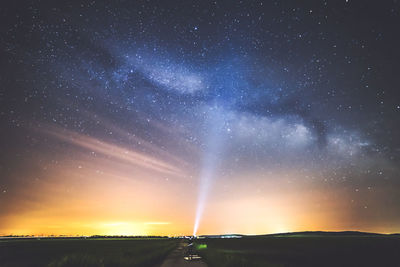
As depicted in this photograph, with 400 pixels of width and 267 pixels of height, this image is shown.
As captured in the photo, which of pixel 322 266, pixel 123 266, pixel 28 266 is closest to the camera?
pixel 123 266

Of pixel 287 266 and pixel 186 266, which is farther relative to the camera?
pixel 287 266

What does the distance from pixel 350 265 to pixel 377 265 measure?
99.6 inches

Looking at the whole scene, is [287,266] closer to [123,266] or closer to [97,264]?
[123,266]

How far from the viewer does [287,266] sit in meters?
25.6

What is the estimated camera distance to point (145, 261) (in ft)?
74.5

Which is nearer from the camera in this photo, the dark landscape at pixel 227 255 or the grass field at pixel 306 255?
the dark landscape at pixel 227 255

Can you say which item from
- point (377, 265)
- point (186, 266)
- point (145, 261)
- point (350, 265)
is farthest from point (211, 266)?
point (377, 265)

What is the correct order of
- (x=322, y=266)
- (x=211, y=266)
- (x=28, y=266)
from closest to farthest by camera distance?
(x=211, y=266), (x=322, y=266), (x=28, y=266)

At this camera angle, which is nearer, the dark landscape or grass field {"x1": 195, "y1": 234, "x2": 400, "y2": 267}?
the dark landscape

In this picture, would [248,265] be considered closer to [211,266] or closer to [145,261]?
[211,266]

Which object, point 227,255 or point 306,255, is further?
point 306,255

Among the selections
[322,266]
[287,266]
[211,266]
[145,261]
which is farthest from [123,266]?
[322,266]

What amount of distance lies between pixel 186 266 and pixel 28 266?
1692 centimetres

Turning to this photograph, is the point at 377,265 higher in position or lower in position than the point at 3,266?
higher
